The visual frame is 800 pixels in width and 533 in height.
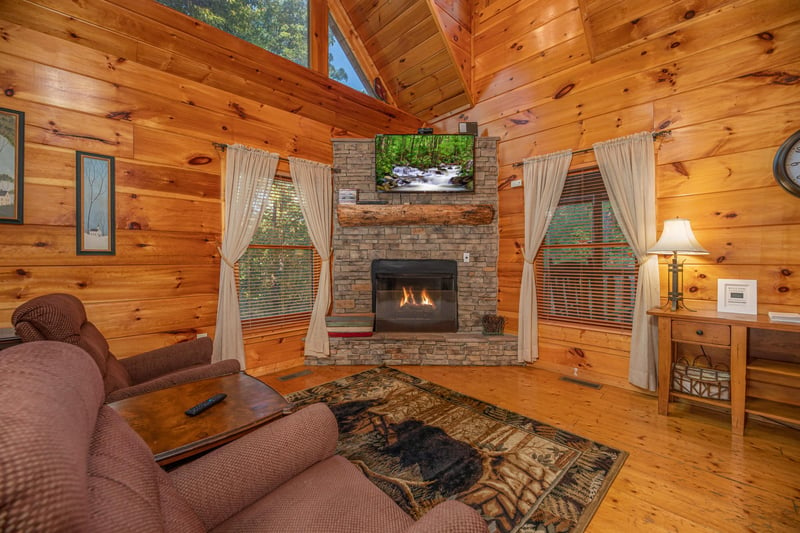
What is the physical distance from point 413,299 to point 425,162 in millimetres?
1698

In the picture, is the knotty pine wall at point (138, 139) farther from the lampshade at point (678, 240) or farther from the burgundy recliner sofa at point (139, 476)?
the lampshade at point (678, 240)

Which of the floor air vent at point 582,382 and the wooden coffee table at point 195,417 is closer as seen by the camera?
the wooden coffee table at point 195,417

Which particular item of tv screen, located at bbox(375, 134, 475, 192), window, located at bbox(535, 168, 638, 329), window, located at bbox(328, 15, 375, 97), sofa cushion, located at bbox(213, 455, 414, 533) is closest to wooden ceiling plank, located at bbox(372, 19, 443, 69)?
window, located at bbox(328, 15, 375, 97)

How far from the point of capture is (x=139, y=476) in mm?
694

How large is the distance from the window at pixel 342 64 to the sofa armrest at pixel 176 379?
373 cm

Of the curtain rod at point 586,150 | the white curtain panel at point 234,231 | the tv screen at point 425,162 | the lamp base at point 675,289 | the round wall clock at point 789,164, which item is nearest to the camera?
the round wall clock at point 789,164

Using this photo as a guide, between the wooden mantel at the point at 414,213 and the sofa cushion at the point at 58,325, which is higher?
the wooden mantel at the point at 414,213

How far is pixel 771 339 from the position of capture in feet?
8.06

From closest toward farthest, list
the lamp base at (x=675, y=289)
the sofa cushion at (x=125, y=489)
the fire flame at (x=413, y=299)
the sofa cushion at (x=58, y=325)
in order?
the sofa cushion at (x=125, y=489) < the sofa cushion at (x=58, y=325) < the lamp base at (x=675, y=289) < the fire flame at (x=413, y=299)

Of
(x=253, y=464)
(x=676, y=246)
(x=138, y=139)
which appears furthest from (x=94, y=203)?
(x=676, y=246)

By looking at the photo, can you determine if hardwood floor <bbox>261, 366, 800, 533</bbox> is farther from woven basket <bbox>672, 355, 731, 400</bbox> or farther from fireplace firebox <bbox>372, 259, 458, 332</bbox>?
fireplace firebox <bbox>372, 259, 458, 332</bbox>

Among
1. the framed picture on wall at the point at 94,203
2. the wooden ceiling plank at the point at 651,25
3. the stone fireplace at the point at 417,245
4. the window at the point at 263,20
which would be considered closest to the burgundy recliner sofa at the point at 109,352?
the framed picture on wall at the point at 94,203

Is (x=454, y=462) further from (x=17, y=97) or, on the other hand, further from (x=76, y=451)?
(x=17, y=97)

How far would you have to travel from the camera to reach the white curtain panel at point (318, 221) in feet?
12.7
